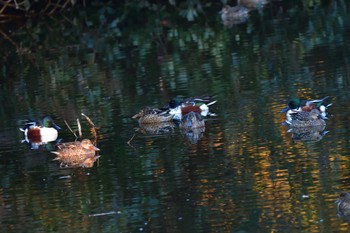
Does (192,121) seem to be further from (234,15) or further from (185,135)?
(234,15)

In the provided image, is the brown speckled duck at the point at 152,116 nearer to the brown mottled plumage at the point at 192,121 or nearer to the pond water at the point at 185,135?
the pond water at the point at 185,135

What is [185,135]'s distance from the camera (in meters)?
15.8

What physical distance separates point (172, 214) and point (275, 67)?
9.33 m

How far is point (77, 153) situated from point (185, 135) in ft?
5.44

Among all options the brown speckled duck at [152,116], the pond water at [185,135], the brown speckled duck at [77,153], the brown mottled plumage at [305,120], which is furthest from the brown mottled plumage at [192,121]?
the brown speckled duck at [77,153]

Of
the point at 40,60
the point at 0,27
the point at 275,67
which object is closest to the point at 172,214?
the point at 275,67

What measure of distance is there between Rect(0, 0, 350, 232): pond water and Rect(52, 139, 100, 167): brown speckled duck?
18cm

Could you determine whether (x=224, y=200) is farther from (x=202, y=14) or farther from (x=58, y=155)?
(x=202, y=14)

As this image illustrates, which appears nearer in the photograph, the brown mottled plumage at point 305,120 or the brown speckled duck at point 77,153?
the brown speckled duck at point 77,153

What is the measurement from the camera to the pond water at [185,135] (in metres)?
11.6

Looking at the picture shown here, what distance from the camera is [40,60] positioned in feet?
86.0

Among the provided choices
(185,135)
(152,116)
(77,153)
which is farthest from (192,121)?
(77,153)

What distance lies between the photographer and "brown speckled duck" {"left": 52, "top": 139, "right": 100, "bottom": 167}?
48.7ft

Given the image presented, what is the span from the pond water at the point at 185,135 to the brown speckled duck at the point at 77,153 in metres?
0.18
